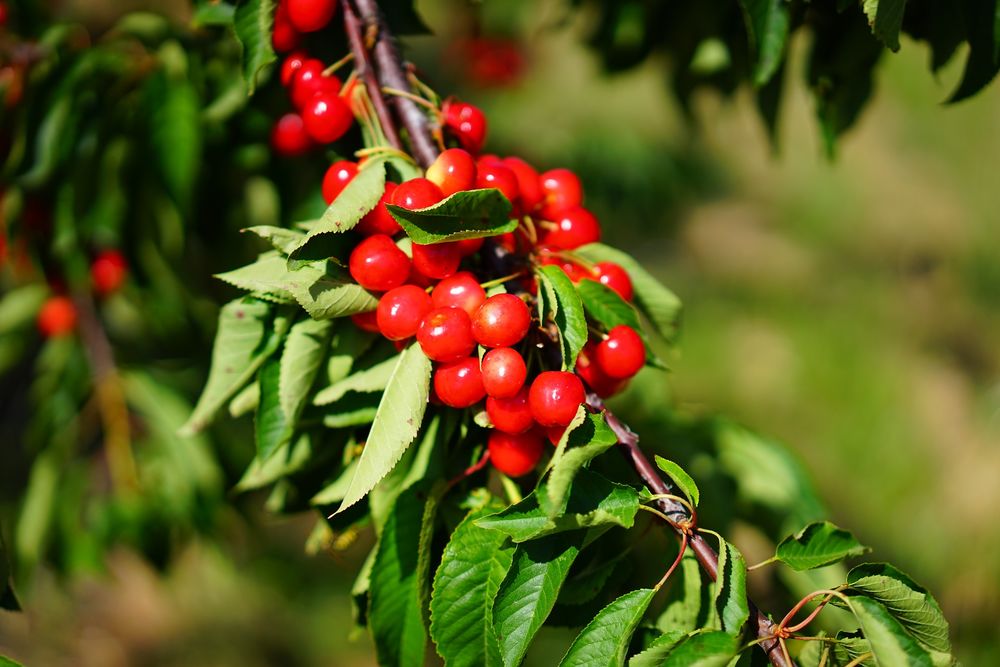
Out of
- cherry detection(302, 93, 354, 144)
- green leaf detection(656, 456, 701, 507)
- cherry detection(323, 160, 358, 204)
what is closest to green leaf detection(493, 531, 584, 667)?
green leaf detection(656, 456, 701, 507)

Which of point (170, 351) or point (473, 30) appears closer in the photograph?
point (170, 351)

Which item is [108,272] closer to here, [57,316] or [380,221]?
[57,316]

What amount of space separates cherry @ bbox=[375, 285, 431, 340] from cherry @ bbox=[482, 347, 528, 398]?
0.11 meters

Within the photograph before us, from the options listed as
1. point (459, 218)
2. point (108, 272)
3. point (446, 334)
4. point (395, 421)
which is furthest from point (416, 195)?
point (108, 272)

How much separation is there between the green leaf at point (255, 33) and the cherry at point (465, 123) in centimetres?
26

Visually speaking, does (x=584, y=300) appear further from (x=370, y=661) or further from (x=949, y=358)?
(x=949, y=358)

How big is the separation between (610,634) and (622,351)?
353 millimetres

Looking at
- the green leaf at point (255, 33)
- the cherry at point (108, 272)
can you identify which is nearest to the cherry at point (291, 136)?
the green leaf at point (255, 33)

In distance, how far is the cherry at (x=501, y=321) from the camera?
94 cm

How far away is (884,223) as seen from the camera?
18.8ft

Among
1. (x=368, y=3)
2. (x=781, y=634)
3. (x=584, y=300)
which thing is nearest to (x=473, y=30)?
(x=368, y=3)

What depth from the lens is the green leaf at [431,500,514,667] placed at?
3.19ft

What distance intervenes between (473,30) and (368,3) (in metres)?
3.77

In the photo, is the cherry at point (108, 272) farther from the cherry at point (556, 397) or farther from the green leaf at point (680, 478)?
the green leaf at point (680, 478)
